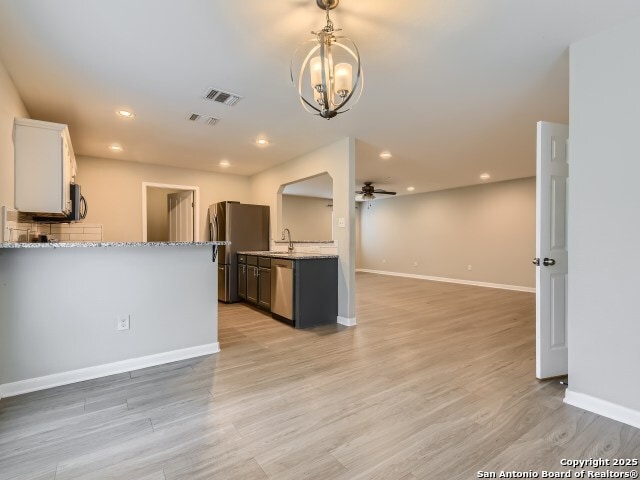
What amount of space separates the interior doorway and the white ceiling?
5.22 ft

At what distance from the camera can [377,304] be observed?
5516mm

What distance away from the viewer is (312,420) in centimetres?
195

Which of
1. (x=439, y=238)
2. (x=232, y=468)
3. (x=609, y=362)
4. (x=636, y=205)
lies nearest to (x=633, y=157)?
(x=636, y=205)

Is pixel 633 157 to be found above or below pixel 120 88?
below

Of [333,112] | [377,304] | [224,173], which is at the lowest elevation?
[377,304]

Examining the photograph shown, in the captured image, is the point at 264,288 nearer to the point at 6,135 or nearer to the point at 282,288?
the point at 282,288

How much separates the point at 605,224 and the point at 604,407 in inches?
44.2

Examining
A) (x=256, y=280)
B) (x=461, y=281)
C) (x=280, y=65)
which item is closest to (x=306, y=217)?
(x=461, y=281)

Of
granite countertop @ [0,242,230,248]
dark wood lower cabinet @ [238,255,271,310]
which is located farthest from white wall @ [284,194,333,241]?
granite countertop @ [0,242,230,248]

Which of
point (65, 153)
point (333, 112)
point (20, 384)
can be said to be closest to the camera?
point (333, 112)

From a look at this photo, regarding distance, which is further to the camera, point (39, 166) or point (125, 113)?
point (125, 113)

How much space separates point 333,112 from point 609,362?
2.25 meters

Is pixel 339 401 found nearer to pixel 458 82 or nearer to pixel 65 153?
pixel 458 82

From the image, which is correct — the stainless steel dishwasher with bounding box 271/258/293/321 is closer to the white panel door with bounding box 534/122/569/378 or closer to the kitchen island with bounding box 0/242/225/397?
the kitchen island with bounding box 0/242/225/397
